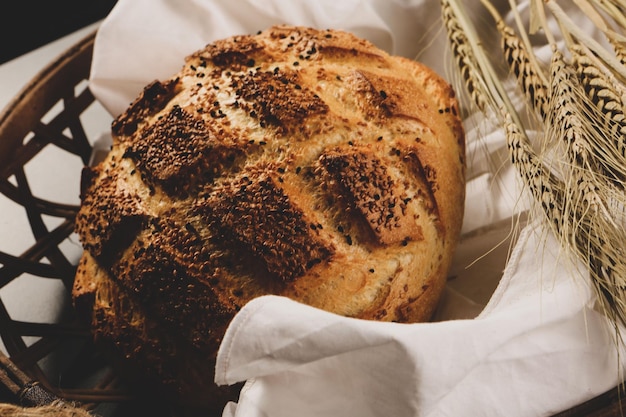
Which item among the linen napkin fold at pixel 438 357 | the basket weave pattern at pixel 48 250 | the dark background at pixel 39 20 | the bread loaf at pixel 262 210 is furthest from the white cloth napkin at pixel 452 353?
the dark background at pixel 39 20

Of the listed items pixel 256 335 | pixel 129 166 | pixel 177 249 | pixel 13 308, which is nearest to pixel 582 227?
pixel 256 335

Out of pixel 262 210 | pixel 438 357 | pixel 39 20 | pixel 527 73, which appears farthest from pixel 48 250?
pixel 39 20

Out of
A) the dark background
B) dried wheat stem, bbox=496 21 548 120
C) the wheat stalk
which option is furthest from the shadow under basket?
the dark background

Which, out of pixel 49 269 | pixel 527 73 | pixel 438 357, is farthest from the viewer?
pixel 49 269

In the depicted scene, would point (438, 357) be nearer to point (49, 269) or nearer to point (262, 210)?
point (262, 210)

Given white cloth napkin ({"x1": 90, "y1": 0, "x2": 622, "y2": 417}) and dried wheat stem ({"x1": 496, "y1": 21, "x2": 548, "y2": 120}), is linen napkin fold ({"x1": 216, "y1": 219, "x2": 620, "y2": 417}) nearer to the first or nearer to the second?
white cloth napkin ({"x1": 90, "y1": 0, "x2": 622, "y2": 417})

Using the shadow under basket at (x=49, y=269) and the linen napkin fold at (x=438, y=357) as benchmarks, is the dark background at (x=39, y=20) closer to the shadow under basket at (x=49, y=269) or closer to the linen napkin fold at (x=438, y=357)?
the shadow under basket at (x=49, y=269)
